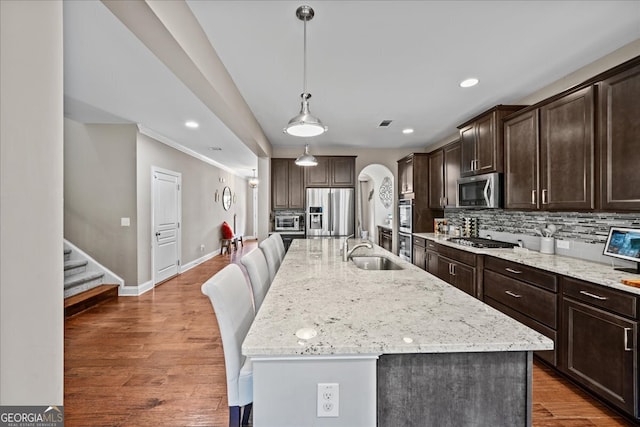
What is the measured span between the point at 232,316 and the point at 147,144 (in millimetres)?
4391

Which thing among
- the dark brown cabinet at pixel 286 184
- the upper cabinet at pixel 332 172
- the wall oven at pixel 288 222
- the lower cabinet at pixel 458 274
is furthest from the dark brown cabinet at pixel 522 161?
the wall oven at pixel 288 222

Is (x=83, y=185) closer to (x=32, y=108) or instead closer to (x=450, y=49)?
(x=32, y=108)

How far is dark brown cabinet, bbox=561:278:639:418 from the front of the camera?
1752 mm

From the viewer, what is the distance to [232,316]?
1.35 metres

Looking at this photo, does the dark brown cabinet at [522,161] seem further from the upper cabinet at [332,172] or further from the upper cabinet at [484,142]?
the upper cabinet at [332,172]

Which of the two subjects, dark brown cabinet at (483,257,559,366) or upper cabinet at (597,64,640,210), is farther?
dark brown cabinet at (483,257,559,366)

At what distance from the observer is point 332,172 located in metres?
5.98

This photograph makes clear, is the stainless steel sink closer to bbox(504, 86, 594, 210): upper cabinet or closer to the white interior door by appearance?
bbox(504, 86, 594, 210): upper cabinet

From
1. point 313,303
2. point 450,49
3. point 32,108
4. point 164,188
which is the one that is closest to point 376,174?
point 164,188

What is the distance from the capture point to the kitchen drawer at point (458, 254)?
11.0 ft

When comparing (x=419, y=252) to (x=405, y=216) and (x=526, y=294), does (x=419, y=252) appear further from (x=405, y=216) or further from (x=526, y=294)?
(x=526, y=294)

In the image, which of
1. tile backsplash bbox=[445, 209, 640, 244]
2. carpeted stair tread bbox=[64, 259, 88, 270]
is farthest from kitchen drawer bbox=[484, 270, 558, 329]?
carpeted stair tread bbox=[64, 259, 88, 270]

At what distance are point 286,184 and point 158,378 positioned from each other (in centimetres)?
414

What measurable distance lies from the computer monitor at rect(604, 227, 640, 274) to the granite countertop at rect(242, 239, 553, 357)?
1472mm
